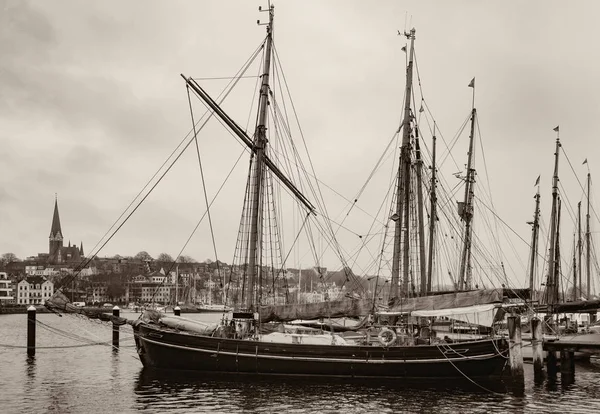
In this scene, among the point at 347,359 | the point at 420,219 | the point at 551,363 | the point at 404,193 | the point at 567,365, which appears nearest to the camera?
the point at 347,359

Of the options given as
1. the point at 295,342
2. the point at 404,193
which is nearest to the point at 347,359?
the point at 295,342

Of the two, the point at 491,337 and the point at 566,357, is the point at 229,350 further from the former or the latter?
the point at 566,357

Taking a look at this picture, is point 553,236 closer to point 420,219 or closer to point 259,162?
point 420,219

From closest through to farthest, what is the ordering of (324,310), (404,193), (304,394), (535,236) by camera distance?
(304,394) < (324,310) < (404,193) < (535,236)

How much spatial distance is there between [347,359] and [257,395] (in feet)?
21.3

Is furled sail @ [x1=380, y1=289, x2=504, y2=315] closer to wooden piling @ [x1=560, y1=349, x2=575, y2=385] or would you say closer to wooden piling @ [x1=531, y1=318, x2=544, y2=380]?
wooden piling @ [x1=531, y1=318, x2=544, y2=380]

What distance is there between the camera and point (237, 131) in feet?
140

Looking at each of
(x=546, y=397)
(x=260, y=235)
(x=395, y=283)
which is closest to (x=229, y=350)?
(x=260, y=235)

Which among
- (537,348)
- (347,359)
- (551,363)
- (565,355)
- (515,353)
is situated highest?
(515,353)

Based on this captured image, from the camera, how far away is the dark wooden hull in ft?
124

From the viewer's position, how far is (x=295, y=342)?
38.8 m

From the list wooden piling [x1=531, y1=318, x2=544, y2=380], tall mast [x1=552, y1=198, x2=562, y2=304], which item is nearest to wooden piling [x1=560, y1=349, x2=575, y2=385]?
wooden piling [x1=531, y1=318, x2=544, y2=380]

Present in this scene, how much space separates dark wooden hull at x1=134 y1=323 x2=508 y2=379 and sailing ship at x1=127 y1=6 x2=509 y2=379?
0.18ft

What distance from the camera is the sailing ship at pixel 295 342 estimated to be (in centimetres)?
3791
